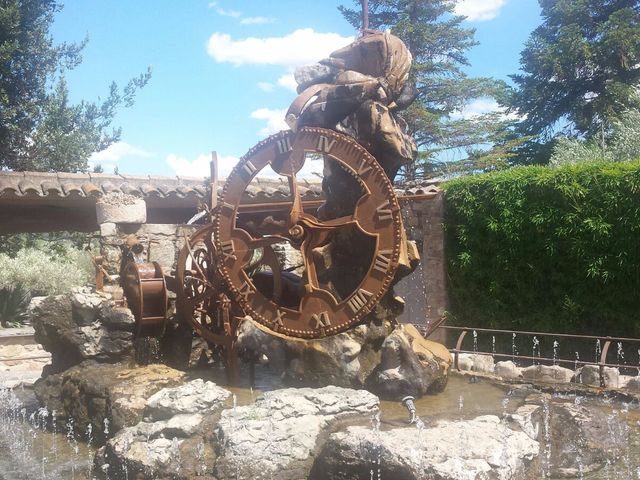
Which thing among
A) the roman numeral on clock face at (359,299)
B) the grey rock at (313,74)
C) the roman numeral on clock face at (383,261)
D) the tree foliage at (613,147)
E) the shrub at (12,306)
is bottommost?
the shrub at (12,306)

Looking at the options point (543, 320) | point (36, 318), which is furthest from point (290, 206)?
point (543, 320)

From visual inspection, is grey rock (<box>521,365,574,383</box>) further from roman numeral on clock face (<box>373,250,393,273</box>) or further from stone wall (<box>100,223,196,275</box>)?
stone wall (<box>100,223,196,275</box>)

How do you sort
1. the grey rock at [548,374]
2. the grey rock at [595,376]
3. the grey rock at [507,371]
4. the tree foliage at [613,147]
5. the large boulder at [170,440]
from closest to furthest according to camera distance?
the large boulder at [170,440]
the grey rock at [595,376]
the grey rock at [548,374]
the grey rock at [507,371]
the tree foliage at [613,147]

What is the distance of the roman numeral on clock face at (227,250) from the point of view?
20.3 ft

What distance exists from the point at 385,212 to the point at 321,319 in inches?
44.2

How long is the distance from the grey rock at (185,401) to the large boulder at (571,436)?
234 centimetres

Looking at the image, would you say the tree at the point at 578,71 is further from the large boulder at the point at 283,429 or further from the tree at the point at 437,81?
the large boulder at the point at 283,429

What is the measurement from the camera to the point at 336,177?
6348 millimetres

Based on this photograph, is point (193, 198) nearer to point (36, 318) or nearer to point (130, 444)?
point (36, 318)

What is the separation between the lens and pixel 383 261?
5.82 m

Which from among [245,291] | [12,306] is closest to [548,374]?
[245,291]

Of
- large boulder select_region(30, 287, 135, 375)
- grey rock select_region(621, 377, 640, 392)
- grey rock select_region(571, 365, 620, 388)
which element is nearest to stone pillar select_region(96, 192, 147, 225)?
large boulder select_region(30, 287, 135, 375)

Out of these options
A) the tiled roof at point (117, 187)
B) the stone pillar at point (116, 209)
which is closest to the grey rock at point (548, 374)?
the tiled roof at point (117, 187)

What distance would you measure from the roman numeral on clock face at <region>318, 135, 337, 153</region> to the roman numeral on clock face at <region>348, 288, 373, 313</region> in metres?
1.32
